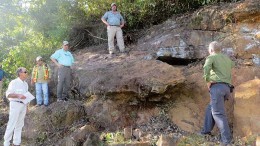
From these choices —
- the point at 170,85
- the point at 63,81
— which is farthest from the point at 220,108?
the point at 63,81

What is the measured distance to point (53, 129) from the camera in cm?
827

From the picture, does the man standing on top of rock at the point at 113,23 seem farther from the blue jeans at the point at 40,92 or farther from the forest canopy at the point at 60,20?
the blue jeans at the point at 40,92

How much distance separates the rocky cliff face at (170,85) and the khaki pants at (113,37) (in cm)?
70

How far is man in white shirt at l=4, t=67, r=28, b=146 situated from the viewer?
727cm

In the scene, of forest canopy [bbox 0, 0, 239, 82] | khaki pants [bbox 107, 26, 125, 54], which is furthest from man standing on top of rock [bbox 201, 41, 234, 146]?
forest canopy [bbox 0, 0, 239, 82]

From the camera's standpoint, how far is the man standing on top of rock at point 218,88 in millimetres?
6227

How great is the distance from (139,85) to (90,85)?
5.27 feet

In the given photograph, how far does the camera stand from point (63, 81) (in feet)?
30.0

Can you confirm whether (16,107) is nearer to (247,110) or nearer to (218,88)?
(218,88)

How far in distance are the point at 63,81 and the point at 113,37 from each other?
2432 millimetres

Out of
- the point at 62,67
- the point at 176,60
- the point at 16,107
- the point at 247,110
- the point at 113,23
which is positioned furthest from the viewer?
the point at 113,23

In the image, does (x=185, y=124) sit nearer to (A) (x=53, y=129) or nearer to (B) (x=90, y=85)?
(B) (x=90, y=85)

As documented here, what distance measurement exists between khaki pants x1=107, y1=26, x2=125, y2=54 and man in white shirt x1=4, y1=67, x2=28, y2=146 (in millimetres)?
3840

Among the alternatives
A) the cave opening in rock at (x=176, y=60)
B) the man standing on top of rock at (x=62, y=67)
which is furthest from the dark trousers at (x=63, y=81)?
the cave opening in rock at (x=176, y=60)
